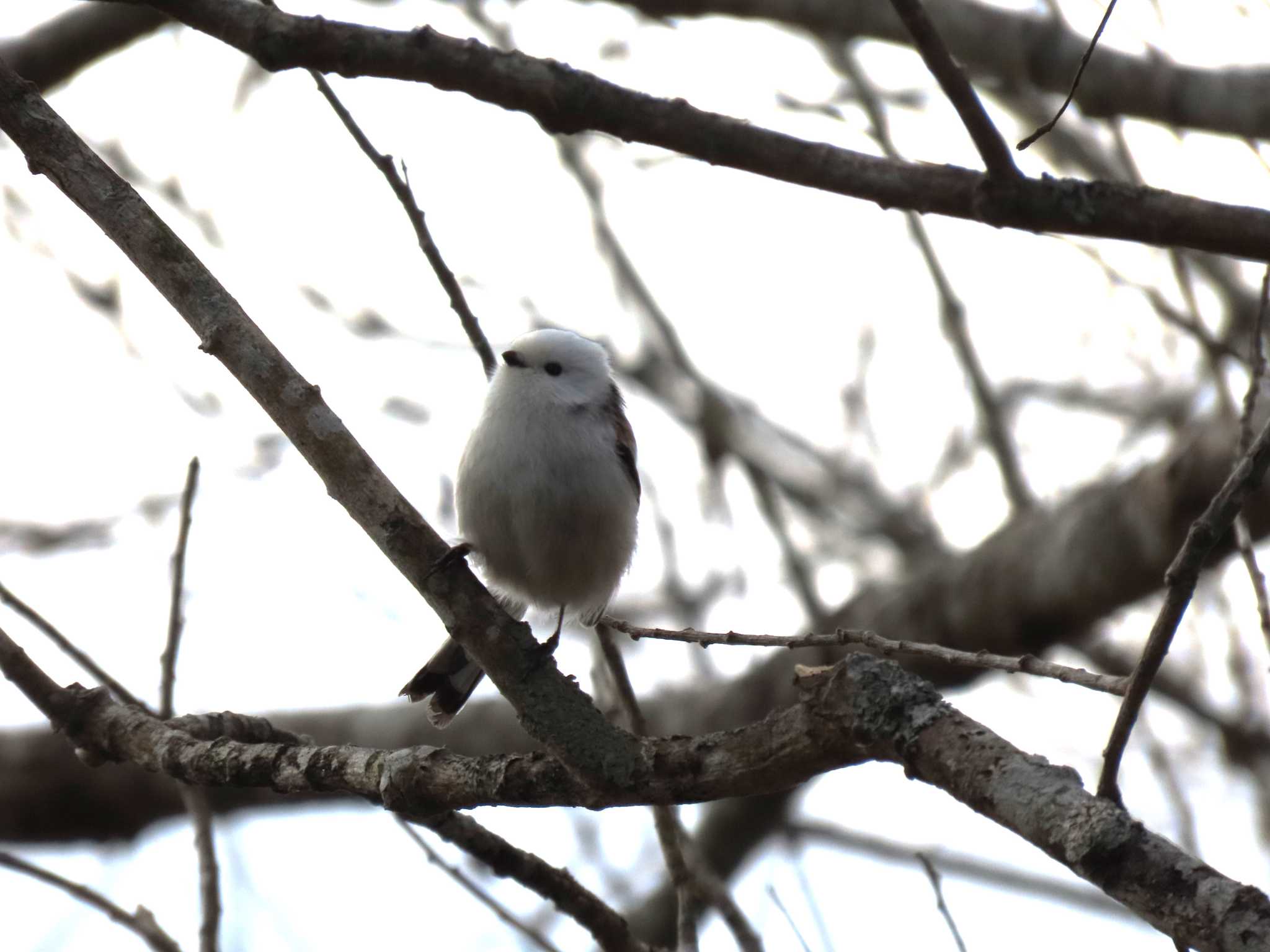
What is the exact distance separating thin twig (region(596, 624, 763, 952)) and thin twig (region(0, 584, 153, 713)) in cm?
96

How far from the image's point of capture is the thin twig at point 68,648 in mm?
2527

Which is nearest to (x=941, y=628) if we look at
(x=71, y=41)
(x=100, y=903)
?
(x=100, y=903)

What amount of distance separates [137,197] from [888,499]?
20.6 feet

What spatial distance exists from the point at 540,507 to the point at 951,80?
1.76 metres

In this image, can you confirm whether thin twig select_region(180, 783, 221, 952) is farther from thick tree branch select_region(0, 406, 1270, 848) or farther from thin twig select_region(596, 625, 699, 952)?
thin twig select_region(596, 625, 699, 952)

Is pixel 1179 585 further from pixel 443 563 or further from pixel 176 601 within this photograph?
pixel 176 601

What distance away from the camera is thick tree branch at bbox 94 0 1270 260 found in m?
2.27

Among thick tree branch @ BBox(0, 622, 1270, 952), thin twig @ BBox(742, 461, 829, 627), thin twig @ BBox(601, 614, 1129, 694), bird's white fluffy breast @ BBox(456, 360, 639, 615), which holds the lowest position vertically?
thick tree branch @ BBox(0, 622, 1270, 952)

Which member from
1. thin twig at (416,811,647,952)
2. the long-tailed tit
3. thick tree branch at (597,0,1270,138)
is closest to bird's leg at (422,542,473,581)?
thin twig at (416,811,647,952)

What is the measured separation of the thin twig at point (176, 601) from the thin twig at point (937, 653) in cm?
121

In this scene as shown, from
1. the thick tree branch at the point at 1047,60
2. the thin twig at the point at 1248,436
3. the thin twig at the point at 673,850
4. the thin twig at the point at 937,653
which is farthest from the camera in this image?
the thick tree branch at the point at 1047,60

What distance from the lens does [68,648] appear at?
105 inches

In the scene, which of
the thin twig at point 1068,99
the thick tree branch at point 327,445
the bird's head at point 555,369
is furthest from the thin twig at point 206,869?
the thin twig at point 1068,99

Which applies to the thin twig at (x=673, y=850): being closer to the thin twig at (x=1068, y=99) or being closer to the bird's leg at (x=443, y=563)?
the bird's leg at (x=443, y=563)
